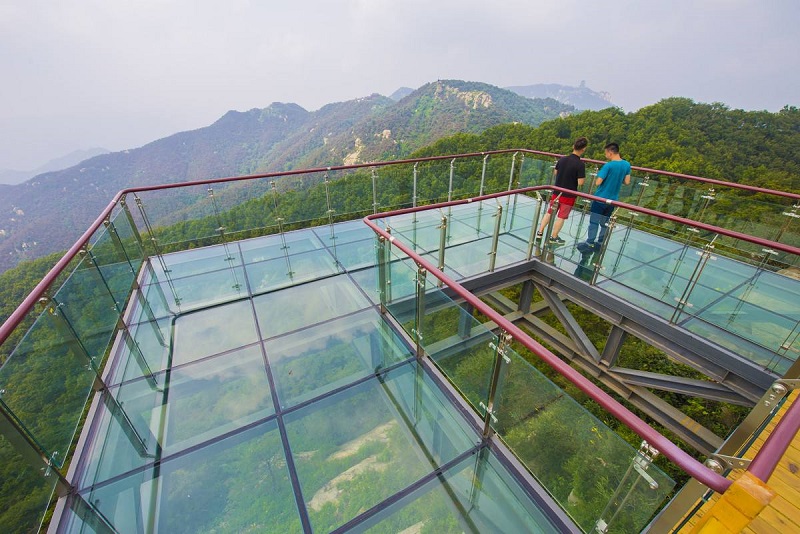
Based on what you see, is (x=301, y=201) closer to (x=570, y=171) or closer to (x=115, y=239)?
(x=115, y=239)

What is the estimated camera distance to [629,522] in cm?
146

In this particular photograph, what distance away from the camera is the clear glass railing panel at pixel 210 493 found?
204 cm

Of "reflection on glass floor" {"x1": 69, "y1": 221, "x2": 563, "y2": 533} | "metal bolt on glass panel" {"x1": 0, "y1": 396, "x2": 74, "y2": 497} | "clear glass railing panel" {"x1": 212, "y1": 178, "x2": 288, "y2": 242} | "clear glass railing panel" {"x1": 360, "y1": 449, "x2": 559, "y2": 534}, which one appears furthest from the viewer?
"clear glass railing panel" {"x1": 212, "y1": 178, "x2": 288, "y2": 242}

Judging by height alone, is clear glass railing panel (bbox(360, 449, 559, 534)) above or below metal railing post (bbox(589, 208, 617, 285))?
below

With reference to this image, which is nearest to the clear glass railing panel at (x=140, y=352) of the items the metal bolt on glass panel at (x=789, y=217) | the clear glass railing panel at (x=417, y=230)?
the clear glass railing panel at (x=417, y=230)

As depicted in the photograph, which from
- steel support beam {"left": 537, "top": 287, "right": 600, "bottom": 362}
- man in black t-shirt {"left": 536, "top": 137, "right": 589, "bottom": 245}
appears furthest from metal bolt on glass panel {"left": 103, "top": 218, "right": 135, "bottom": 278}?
steel support beam {"left": 537, "top": 287, "right": 600, "bottom": 362}

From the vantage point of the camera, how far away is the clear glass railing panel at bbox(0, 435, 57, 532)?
1.47 metres

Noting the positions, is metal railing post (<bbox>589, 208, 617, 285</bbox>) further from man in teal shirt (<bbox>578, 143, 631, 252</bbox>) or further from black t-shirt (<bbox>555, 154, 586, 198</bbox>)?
black t-shirt (<bbox>555, 154, 586, 198</bbox>)

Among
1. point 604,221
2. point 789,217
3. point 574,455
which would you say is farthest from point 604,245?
point 574,455

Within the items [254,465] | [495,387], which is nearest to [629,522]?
[495,387]

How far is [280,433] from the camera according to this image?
8.47ft

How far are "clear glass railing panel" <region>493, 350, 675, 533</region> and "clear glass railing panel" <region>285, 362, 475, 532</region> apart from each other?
0.53 m

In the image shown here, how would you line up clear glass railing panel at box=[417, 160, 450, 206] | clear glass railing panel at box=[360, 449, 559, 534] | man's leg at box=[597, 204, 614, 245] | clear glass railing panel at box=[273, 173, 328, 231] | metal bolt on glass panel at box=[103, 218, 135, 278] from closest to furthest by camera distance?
clear glass railing panel at box=[360, 449, 559, 534]
metal bolt on glass panel at box=[103, 218, 135, 278]
man's leg at box=[597, 204, 614, 245]
clear glass railing panel at box=[273, 173, 328, 231]
clear glass railing panel at box=[417, 160, 450, 206]

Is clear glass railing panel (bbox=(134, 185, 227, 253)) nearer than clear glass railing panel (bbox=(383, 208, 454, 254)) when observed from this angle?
Yes
